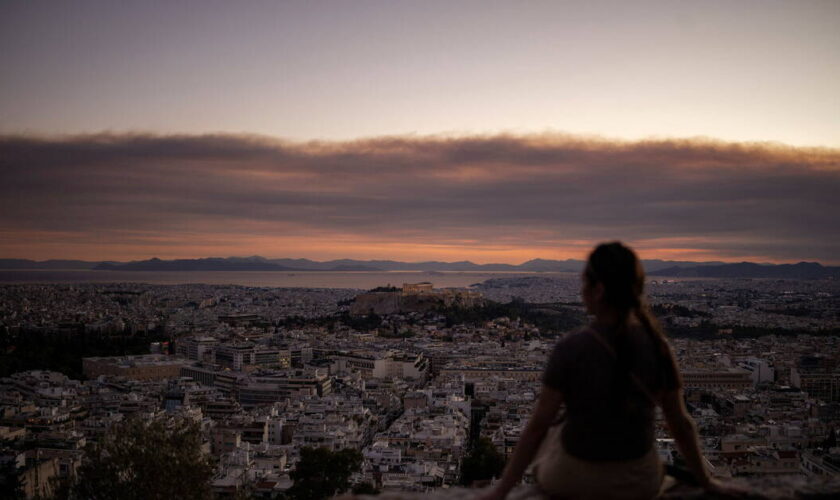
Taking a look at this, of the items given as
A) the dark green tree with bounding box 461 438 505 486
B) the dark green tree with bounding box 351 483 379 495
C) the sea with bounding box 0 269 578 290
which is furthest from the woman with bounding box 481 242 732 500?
the sea with bounding box 0 269 578 290

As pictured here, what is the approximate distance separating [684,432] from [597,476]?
0.31m

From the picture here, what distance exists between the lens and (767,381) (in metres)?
28.3

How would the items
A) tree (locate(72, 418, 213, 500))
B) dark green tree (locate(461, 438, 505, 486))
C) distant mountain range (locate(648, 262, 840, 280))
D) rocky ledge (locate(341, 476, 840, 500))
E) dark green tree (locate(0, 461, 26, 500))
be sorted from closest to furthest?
rocky ledge (locate(341, 476, 840, 500)) < tree (locate(72, 418, 213, 500)) < dark green tree (locate(0, 461, 26, 500)) < dark green tree (locate(461, 438, 505, 486)) < distant mountain range (locate(648, 262, 840, 280))

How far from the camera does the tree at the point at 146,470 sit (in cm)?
716

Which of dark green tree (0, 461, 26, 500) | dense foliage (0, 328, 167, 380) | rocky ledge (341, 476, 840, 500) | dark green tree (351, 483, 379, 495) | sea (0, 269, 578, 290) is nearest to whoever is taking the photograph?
rocky ledge (341, 476, 840, 500)

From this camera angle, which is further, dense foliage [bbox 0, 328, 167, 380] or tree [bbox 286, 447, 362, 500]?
dense foliage [bbox 0, 328, 167, 380]

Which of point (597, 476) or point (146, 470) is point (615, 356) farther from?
point (146, 470)

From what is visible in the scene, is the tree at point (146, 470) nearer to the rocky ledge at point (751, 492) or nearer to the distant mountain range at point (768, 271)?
the rocky ledge at point (751, 492)

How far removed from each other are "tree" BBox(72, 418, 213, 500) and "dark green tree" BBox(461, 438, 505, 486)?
246 inches

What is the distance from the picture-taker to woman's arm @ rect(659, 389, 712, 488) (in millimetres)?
1871

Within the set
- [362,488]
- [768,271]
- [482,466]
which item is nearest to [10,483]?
[362,488]

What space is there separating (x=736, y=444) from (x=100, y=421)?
14995 mm

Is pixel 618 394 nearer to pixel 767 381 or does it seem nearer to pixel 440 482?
pixel 440 482

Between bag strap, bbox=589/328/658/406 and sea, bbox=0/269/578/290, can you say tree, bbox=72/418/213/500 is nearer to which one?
bag strap, bbox=589/328/658/406
